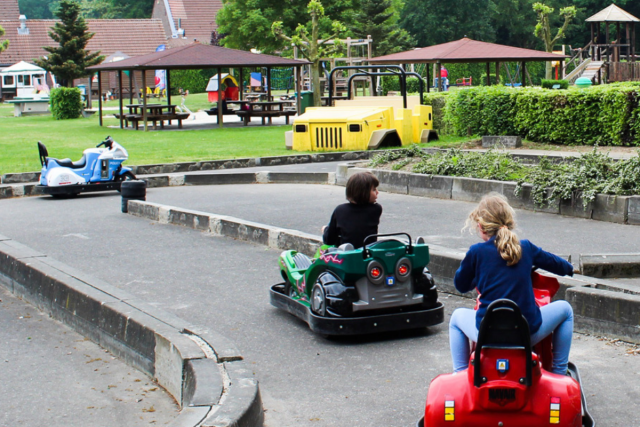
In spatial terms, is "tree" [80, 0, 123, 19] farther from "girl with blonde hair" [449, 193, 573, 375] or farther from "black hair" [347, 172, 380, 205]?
"girl with blonde hair" [449, 193, 573, 375]

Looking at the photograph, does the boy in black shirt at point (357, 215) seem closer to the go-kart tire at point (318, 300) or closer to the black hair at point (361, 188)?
the black hair at point (361, 188)

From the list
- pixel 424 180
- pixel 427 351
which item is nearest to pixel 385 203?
pixel 424 180

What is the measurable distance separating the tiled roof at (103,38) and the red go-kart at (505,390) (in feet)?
203

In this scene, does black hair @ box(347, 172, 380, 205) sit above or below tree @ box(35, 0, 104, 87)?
below

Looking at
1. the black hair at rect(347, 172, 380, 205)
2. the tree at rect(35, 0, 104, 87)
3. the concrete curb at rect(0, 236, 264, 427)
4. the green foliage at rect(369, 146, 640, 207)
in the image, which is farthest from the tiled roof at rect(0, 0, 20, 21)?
the black hair at rect(347, 172, 380, 205)

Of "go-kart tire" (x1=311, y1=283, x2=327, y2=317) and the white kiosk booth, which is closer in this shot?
"go-kart tire" (x1=311, y1=283, x2=327, y2=317)

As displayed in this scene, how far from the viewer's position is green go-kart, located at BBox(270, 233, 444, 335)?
5414 mm

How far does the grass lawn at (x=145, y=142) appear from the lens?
1805 centimetres

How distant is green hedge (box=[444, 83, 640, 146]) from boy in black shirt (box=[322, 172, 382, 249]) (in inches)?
432

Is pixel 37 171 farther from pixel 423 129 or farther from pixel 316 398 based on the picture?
pixel 316 398

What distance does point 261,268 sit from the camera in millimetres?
7977

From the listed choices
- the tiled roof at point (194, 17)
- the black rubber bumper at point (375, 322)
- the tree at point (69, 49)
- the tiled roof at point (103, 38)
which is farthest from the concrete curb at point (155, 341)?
the tiled roof at point (194, 17)

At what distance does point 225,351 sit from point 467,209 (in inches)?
263

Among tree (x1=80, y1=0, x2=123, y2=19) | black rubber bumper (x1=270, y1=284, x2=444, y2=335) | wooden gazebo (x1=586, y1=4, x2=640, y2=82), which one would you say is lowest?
black rubber bumper (x1=270, y1=284, x2=444, y2=335)
